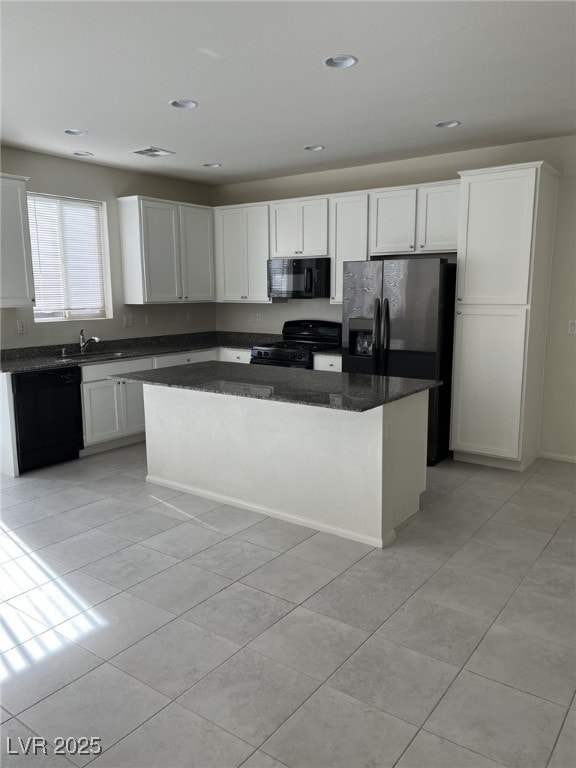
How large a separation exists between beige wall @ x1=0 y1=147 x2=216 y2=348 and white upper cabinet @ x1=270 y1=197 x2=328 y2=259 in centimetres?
130

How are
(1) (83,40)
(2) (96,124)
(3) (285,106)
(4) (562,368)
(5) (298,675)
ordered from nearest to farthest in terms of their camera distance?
(5) (298,675)
(1) (83,40)
(3) (285,106)
(2) (96,124)
(4) (562,368)

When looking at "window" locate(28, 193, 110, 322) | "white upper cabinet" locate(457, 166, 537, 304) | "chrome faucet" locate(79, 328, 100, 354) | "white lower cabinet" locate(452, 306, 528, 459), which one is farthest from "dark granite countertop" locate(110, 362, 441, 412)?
"window" locate(28, 193, 110, 322)

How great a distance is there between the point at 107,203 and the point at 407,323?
3.22m

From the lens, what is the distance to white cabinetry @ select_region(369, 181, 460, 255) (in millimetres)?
4824

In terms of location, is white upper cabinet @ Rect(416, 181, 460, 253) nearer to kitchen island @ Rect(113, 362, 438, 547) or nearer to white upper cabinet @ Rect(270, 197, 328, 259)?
white upper cabinet @ Rect(270, 197, 328, 259)

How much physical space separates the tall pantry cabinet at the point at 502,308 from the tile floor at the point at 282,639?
901 millimetres

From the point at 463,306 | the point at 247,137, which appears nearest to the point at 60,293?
the point at 247,137

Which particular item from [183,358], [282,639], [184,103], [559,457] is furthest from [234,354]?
[282,639]

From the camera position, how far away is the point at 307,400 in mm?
3154

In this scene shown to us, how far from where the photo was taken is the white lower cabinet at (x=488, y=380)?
14.7 feet

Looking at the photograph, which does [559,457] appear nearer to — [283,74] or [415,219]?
[415,219]

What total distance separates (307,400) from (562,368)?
281 centimetres

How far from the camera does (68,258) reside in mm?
5410

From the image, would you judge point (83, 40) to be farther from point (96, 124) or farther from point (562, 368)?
point (562, 368)
